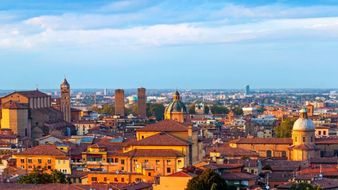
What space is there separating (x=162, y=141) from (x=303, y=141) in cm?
1584

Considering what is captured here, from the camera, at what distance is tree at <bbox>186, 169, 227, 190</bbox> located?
33.3 meters

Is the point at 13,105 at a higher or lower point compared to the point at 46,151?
higher

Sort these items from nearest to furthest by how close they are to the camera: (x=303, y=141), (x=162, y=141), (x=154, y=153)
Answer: (x=154, y=153) < (x=162, y=141) < (x=303, y=141)

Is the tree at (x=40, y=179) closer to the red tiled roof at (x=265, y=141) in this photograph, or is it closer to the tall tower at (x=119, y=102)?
the red tiled roof at (x=265, y=141)

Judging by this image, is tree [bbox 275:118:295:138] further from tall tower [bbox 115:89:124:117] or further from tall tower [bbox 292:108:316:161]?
tall tower [bbox 115:89:124:117]

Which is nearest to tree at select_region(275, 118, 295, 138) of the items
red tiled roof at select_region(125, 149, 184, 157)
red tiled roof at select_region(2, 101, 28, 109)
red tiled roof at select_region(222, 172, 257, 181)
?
red tiled roof at select_region(2, 101, 28, 109)

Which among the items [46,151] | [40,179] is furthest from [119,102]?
[40,179]

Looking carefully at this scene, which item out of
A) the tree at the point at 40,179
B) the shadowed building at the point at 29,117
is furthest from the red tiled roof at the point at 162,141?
the shadowed building at the point at 29,117

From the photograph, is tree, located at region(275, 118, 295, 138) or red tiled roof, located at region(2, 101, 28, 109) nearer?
red tiled roof, located at region(2, 101, 28, 109)

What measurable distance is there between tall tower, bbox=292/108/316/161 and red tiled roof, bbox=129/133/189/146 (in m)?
12.7

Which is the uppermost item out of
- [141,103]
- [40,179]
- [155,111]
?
[141,103]

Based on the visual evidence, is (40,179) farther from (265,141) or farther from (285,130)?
(285,130)

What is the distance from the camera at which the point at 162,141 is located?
4659cm

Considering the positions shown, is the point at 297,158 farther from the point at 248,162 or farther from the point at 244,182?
the point at 244,182
